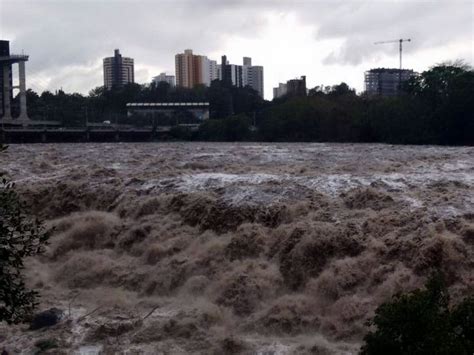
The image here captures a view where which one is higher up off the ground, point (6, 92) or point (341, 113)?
point (6, 92)

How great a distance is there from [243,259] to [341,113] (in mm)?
40879

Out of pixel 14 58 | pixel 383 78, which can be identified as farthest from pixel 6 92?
pixel 383 78

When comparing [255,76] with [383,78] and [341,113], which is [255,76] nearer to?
[383,78]

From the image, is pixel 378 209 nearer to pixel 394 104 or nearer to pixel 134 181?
pixel 134 181

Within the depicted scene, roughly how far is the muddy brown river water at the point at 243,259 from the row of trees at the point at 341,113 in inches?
1034

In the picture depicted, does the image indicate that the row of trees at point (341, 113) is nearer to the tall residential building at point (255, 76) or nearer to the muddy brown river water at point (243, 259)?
the muddy brown river water at point (243, 259)

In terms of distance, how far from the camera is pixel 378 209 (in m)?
11.4

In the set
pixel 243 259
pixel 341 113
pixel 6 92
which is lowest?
pixel 243 259

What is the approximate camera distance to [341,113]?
4997 centimetres

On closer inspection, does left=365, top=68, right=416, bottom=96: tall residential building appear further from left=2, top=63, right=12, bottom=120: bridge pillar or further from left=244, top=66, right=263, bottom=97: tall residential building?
left=2, top=63, right=12, bottom=120: bridge pillar

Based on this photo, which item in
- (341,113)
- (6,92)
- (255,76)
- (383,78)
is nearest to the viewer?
(341,113)

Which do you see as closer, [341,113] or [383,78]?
[341,113]

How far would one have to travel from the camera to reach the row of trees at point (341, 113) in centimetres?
3962

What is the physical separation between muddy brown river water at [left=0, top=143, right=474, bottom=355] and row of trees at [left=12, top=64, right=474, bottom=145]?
26270 mm
